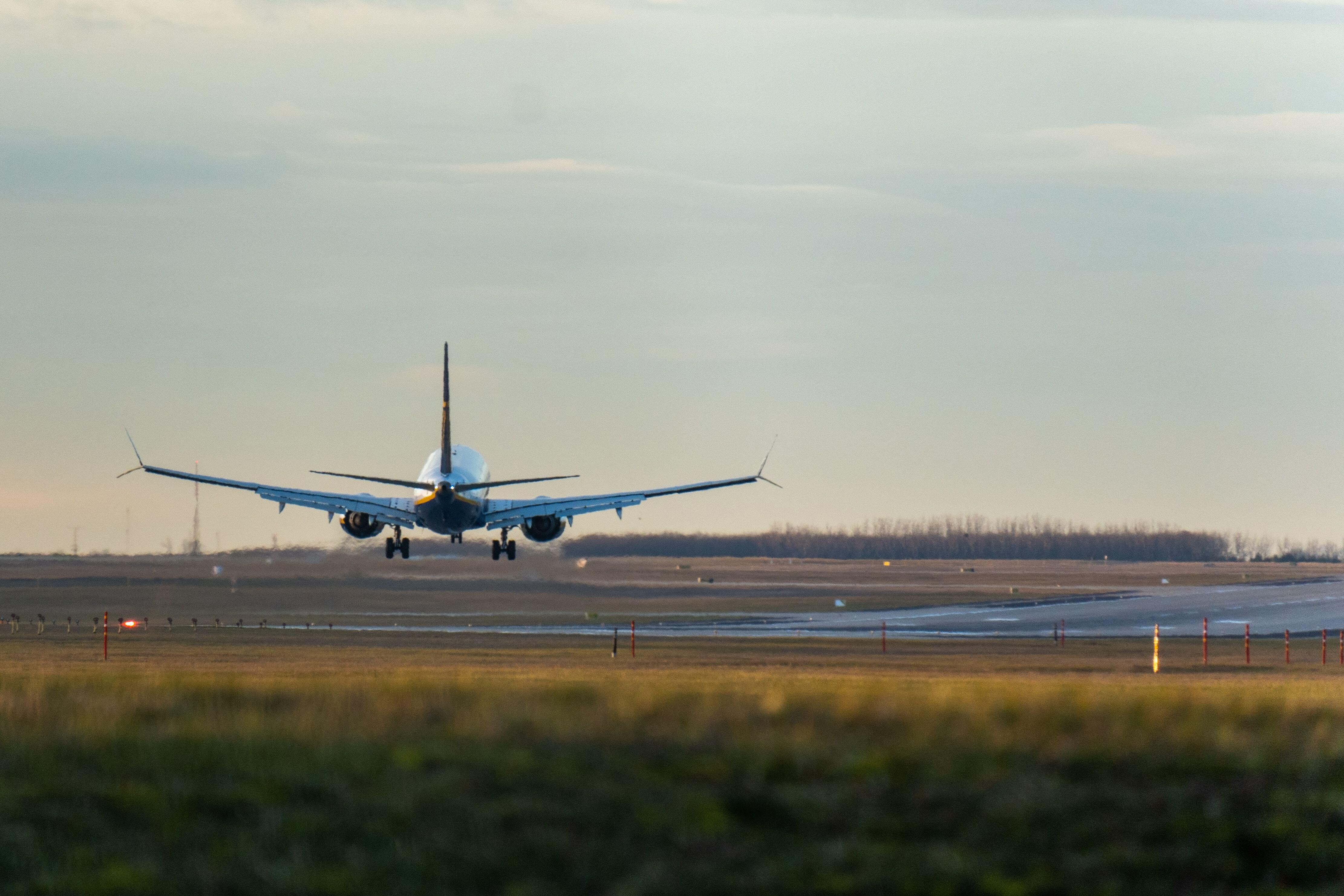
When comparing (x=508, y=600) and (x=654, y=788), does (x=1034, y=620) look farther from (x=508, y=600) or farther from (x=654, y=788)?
(x=654, y=788)

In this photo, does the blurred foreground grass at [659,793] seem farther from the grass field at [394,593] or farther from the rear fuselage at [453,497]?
the grass field at [394,593]

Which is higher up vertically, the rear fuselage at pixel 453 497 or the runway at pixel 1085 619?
the rear fuselage at pixel 453 497

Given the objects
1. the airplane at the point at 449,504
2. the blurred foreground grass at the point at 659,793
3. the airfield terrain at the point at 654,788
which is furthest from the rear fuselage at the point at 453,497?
the blurred foreground grass at the point at 659,793

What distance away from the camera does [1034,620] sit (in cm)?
7850

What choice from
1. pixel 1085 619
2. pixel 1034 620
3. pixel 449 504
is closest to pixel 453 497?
pixel 449 504

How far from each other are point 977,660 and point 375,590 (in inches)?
1829

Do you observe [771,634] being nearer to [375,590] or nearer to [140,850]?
[375,590]

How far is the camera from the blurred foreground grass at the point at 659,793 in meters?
15.9

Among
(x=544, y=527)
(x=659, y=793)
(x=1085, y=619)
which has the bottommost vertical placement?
(x=1085, y=619)

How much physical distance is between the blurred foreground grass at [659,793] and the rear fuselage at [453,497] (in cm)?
4505

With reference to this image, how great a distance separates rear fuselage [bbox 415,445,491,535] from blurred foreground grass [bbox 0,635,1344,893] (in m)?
45.1

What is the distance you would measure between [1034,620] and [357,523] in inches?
1325

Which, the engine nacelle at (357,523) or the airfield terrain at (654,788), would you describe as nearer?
the airfield terrain at (654,788)

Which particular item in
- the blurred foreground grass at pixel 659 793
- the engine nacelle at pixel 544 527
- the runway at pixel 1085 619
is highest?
the engine nacelle at pixel 544 527
